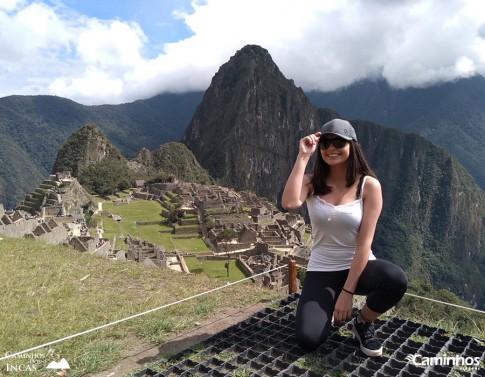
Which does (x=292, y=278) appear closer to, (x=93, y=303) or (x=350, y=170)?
(x=350, y=170)

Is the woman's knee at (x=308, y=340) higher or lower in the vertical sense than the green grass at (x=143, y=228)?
higher

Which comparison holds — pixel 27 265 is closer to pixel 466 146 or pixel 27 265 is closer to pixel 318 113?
pixel 318 113

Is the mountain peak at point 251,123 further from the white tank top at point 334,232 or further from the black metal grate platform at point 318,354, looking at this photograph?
the white tank top at point 334,232

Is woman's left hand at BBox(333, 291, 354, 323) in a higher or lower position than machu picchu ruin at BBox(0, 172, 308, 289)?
higher

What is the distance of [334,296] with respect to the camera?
10.2ft

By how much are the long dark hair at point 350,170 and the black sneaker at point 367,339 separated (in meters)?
1.00

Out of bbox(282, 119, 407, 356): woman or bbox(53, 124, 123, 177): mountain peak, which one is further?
bbox(53, 124, 123, 177): mountain peak

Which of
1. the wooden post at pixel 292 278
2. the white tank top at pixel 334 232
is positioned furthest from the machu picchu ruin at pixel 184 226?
the white tank top at pixel 334 232

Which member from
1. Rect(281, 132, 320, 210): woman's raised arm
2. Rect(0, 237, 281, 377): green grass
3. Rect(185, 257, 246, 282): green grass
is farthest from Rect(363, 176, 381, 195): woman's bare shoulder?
Rect(185, 257, 246, 282): green grass

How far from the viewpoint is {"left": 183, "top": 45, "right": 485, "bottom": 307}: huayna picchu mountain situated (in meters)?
97.8

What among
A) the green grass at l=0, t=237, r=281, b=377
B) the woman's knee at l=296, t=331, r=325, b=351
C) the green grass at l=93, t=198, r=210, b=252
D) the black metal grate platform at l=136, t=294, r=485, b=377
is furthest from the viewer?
the green grass at l=93, t=198, r=210, b=252

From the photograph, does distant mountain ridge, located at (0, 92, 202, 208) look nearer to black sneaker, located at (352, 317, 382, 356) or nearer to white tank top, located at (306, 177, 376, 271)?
white tank top, located at (306, 177, 376, 271)

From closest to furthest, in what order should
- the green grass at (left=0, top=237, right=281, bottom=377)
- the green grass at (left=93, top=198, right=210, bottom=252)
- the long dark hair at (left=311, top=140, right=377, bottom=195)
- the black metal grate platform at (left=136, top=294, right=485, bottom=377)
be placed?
the black metal grate platform at (left=136, top=294, right=485, bottom=377) < the long dark hair at (left=311, top=140, right=377, bottom=195) < the green grass at (left=0, top=237, right=281, bottom=377) < the green grass at (left=93, top=198, right=210, bottom=252)

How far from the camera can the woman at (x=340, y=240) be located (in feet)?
9.70
